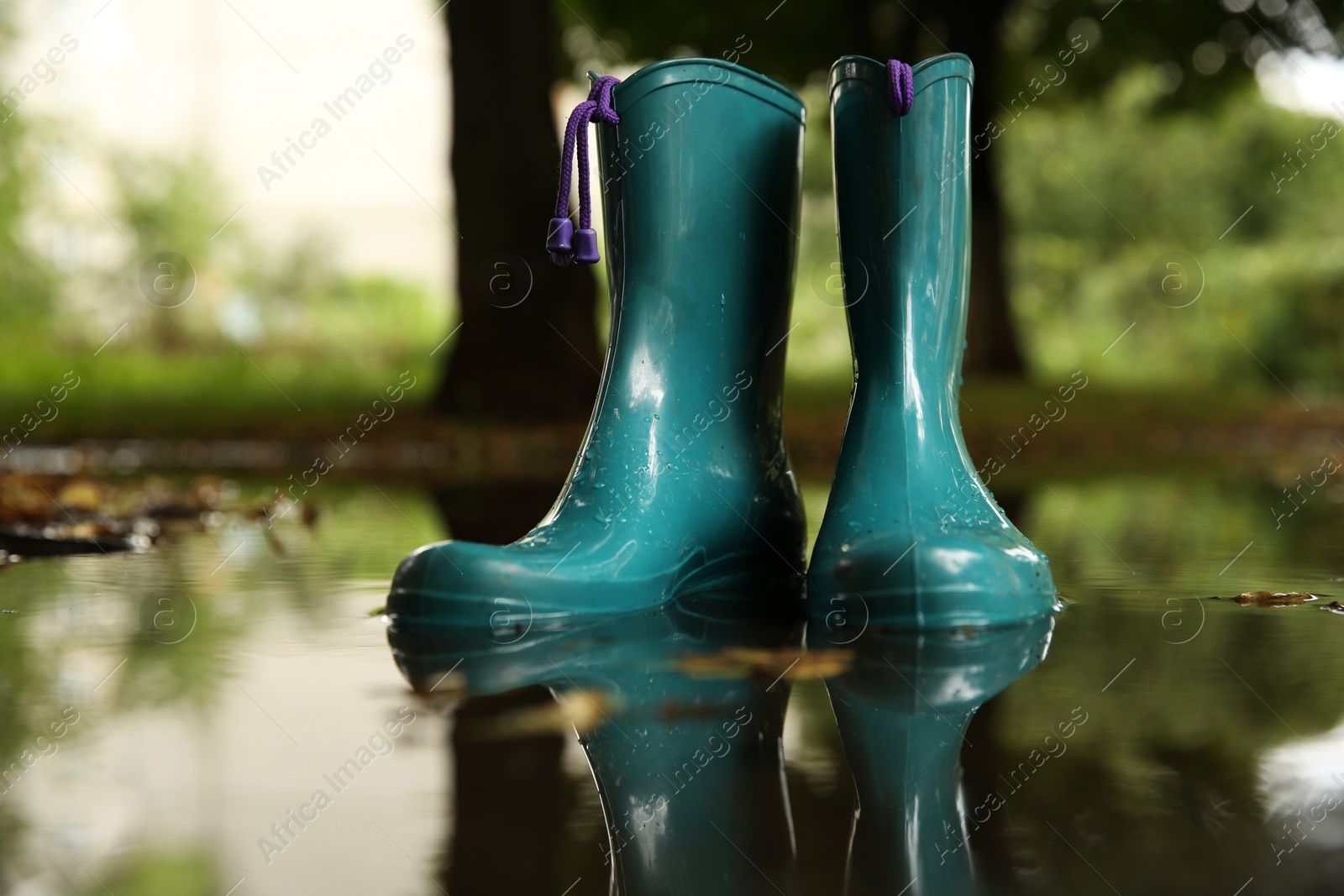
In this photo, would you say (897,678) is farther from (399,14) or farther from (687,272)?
(399,14)

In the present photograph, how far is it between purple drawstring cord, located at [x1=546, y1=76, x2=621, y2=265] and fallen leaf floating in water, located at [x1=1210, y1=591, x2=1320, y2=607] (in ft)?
3.01

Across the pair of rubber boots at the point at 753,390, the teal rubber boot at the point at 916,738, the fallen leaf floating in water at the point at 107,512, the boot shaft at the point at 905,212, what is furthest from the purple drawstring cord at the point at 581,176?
the fallen leaf floating in water at the point at 107,512

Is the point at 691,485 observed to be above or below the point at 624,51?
below

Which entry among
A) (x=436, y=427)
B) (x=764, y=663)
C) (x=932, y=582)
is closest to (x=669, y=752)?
(x=764, y=663)

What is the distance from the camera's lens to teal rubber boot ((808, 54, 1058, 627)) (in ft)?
4.58

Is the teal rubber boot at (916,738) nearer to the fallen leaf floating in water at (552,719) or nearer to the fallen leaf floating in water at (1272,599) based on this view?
the fallen leaf floating in water at (552,719)

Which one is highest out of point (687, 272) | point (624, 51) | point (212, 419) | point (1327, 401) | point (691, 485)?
point (624, 51)

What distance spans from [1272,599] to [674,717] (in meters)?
0.95

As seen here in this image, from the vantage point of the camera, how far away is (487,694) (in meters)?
1.13

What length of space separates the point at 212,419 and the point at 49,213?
9.63 meters

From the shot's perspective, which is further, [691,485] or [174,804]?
[691,485]

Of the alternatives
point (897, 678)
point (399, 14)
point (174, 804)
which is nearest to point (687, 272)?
point (897, 678)

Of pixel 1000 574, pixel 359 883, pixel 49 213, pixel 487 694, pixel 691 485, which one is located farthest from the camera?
pixel 49 213

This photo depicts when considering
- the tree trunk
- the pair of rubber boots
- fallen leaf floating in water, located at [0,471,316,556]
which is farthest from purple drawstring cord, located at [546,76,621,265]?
the tree trunk
